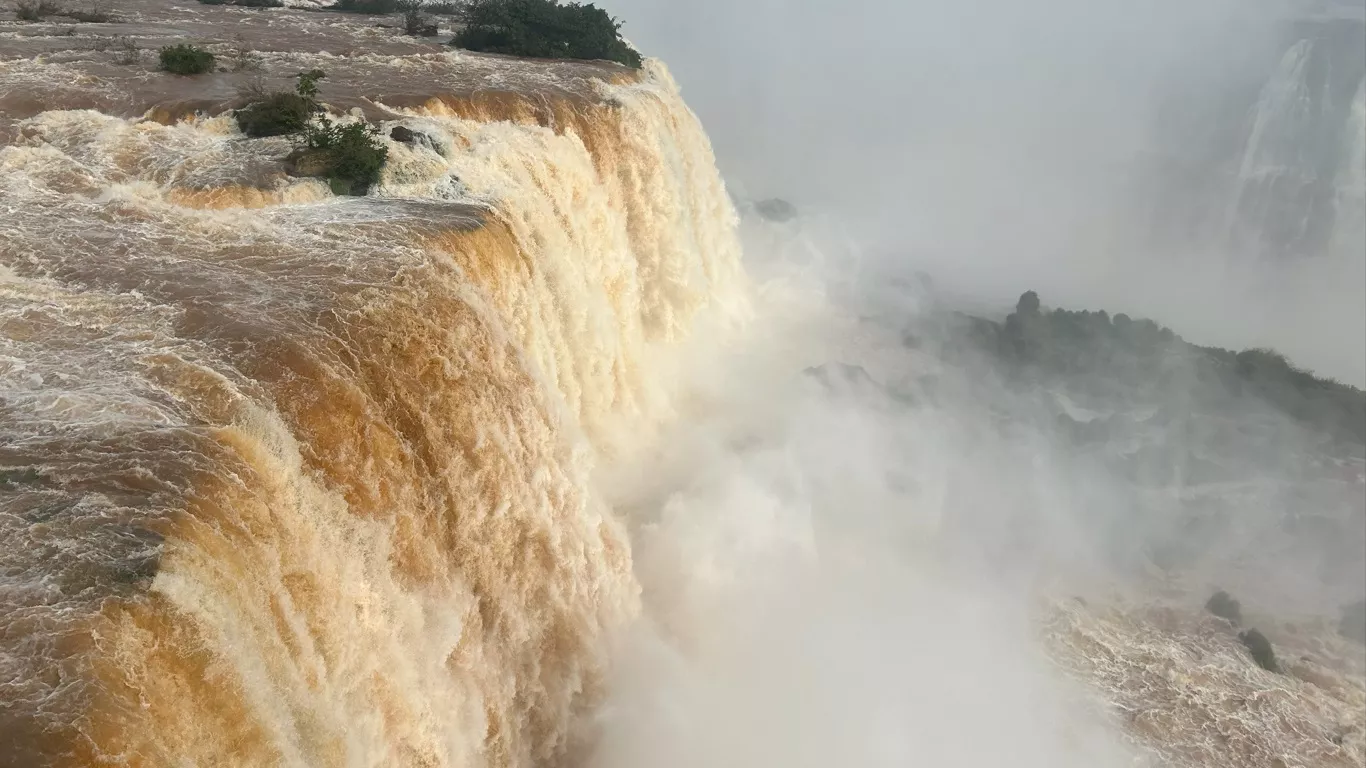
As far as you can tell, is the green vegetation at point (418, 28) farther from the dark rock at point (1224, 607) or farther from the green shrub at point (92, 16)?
the dark rock at point (1224, 607)

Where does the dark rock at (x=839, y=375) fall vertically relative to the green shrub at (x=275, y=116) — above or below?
below

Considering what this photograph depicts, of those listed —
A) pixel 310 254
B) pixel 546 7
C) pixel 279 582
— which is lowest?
pixel 279 582

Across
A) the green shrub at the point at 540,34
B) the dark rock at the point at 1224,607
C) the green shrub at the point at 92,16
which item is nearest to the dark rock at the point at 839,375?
the dark rock at the point at 1224,607

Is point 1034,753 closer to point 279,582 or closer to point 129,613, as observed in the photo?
point 279,582

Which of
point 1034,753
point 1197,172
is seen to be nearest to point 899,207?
point 1197,172

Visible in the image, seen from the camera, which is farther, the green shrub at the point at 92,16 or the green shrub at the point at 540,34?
the green shrub at the point at 540,34

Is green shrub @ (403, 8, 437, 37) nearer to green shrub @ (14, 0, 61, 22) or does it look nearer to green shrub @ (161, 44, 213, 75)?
green shrub @ (14, 0, 61, 22)
